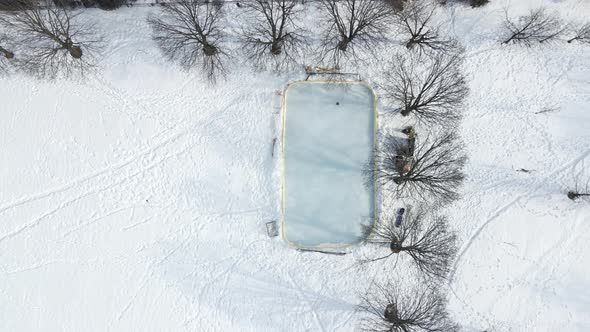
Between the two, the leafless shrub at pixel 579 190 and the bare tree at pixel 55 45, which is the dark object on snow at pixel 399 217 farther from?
the bare tree at pixel 55 45

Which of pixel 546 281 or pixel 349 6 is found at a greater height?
pixel 349 6

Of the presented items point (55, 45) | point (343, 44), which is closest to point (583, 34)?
point (343, 44)

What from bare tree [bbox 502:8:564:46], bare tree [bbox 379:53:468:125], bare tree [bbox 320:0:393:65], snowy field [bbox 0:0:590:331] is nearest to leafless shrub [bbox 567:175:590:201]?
snowy field [bbox 0:0:590:331]

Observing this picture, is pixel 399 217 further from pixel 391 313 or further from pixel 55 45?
pixel 55 45

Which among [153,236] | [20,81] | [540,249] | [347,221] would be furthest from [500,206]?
[20,81]

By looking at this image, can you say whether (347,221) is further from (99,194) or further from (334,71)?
(99,194)

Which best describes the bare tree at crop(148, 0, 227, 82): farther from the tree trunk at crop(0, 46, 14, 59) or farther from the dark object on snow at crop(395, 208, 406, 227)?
the dark object on snow at crop(395, 208, 406, 227)
